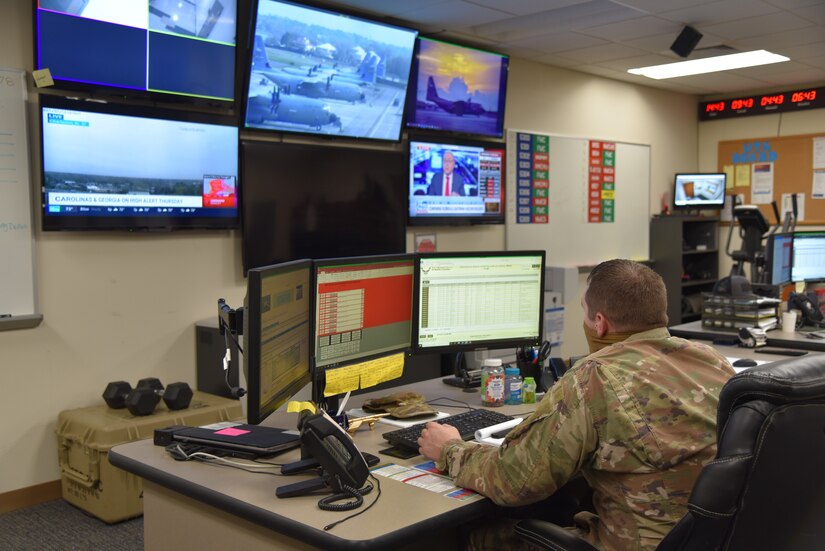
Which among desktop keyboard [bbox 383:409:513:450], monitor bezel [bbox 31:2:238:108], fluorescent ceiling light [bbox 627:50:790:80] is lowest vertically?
desktop keyboard [bbox 383:409:513:450]

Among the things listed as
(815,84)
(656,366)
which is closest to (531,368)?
(656,366)

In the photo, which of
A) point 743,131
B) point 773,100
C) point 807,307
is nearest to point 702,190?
point 743,131

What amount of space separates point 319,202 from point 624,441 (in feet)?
10.5

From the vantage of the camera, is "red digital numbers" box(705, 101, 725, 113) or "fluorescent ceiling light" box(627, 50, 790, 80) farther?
"red digital numbers" box(705, 101, 725, 113)

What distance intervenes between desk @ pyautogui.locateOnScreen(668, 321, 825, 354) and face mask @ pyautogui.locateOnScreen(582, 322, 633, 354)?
2010 mm

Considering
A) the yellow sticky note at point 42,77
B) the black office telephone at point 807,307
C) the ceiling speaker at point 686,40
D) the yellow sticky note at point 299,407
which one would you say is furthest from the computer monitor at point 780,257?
the yellow sticky note at point 42,77

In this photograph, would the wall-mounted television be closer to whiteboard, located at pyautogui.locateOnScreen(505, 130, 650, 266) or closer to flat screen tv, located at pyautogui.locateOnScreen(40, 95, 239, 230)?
whiteboard, located at pyautogui.locateOnScreen(505, 130, 650, 266)

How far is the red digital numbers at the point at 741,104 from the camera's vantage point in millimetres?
7626

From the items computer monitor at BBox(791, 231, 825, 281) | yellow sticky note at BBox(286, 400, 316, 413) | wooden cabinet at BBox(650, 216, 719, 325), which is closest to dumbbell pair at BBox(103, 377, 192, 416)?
yellow sticky note at BBox(286, 400, 316, 413)

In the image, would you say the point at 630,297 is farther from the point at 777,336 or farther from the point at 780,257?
the point at 780,257

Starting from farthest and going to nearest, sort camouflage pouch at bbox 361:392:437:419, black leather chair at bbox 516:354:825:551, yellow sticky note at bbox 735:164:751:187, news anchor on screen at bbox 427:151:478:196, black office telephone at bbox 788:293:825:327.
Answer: yellow sticky note at bbox 735:164:751:187, news anchor on screen at bbox 427:151:478:196, black office telephone at bbox 788:293:825:327, camouflage pouch at bbox 361:392:437:419, black leather chair at bbox 516:354:825:551

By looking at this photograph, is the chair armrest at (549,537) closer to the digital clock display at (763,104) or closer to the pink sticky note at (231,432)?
the pink sticky note at (231,432)

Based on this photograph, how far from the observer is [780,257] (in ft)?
14.4

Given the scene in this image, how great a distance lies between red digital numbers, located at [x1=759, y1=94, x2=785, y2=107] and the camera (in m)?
7.43
